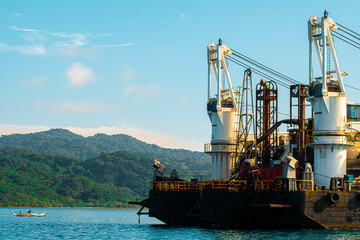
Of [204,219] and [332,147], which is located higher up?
[332,147]

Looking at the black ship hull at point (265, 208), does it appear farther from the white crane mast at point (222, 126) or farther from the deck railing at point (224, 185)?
the white crane mast at point (222, 126)

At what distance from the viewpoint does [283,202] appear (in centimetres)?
6081

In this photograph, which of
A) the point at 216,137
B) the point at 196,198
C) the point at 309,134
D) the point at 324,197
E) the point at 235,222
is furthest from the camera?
the point at 216,137

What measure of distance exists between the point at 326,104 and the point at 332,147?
460cm

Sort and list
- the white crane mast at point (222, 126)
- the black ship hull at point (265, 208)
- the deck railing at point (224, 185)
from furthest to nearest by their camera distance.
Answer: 1. the white crane mast at point (222, 126)
2. the deck railing at point (224, 185)
3. the black ship hull at point (265, 208)

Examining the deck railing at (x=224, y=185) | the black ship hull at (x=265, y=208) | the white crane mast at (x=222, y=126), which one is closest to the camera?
the black ship hull at (x=265, y=208)

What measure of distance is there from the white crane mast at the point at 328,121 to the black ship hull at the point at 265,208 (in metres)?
5.82

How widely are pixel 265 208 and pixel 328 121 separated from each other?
471 inches

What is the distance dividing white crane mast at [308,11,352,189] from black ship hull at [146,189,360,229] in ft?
19.1

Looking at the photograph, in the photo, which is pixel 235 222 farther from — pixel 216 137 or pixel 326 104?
pixel 216 137

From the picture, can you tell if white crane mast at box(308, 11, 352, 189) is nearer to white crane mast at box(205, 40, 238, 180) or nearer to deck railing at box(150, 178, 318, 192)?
deck railing at box(150, 178, 318, 192)

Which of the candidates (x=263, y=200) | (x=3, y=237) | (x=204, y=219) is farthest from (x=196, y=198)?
(x=3, y=237)

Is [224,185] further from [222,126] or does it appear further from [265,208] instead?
[222,126]

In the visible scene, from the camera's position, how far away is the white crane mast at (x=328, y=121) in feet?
218
